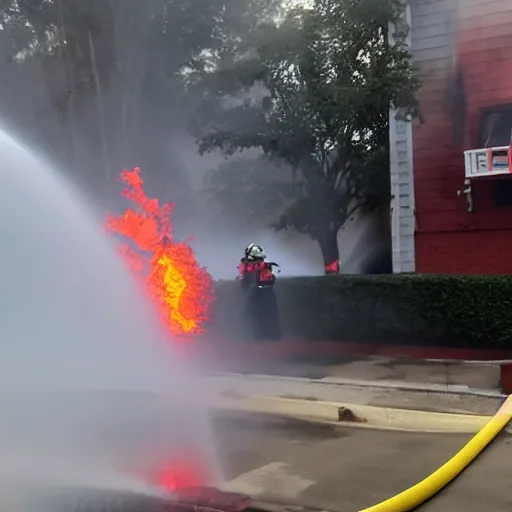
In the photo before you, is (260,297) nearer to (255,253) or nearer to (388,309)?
(255,253)

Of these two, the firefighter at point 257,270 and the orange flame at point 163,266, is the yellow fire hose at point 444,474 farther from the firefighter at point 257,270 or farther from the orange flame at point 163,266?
the orange flame at point 163,266

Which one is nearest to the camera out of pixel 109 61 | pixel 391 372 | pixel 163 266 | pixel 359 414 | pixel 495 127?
pixel 359 414

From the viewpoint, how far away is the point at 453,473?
4.73 metres

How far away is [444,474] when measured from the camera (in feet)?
15.2

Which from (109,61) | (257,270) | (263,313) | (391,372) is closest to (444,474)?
(391,372)

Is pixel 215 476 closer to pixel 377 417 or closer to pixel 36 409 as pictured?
pixel 377 417

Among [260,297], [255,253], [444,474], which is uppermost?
[255,253]

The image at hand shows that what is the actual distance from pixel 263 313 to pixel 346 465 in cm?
506

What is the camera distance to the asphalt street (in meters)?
4.45

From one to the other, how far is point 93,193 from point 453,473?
340 inches

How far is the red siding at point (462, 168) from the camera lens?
11.9 meters

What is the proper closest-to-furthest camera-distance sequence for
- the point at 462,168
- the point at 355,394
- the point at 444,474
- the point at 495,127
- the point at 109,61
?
the point at 444,474, the point at 355,394, the point at 495,127, the point at 109,61, the point at 462,168

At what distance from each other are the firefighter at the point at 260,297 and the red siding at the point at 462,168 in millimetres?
3718

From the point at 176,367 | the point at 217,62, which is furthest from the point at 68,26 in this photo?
the point at 176,367
